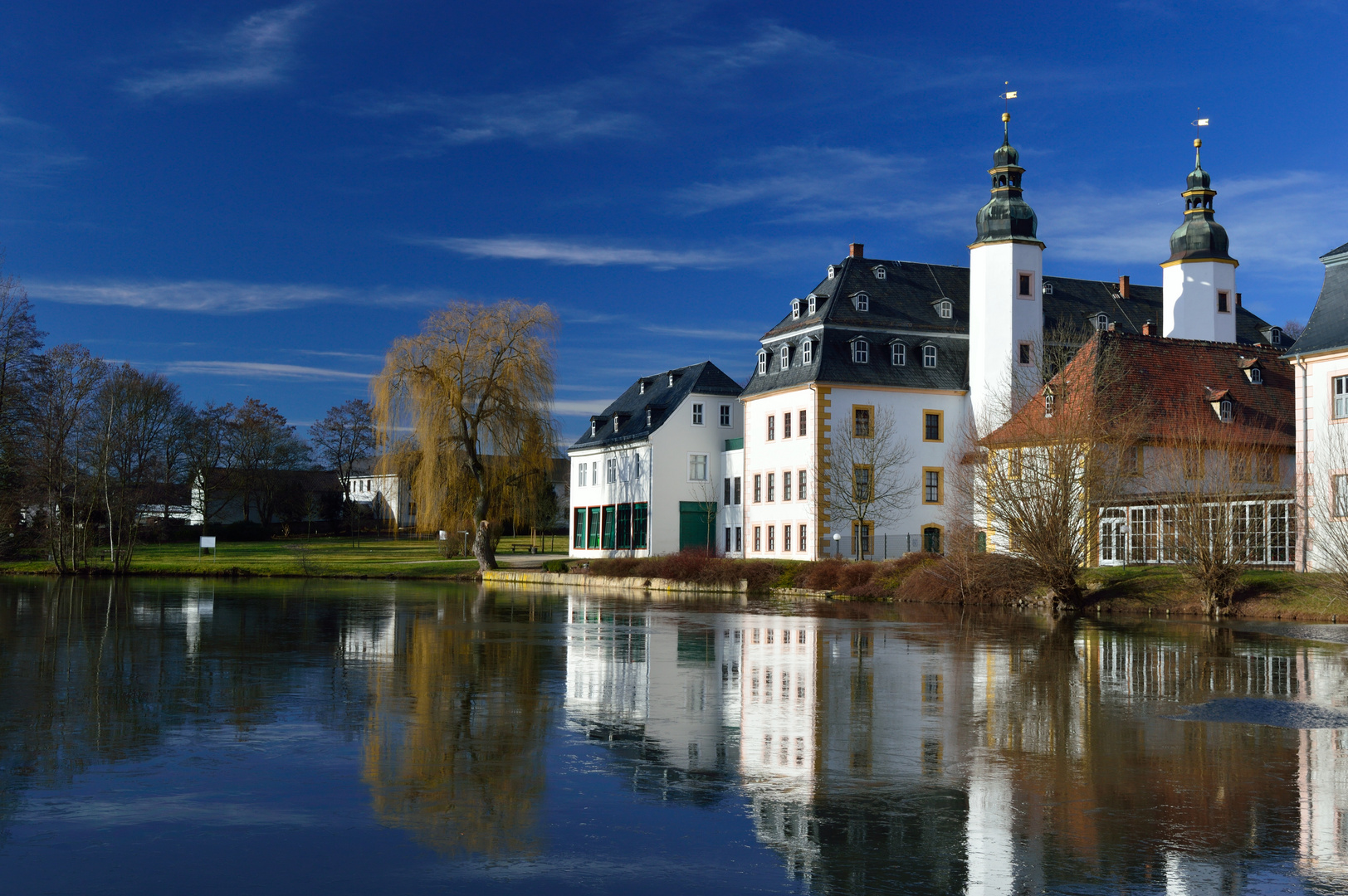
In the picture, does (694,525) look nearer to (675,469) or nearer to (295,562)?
(675,469)

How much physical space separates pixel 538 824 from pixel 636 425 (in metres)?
60.0

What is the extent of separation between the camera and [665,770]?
9.30 meters

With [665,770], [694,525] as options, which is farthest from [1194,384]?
[665,770]

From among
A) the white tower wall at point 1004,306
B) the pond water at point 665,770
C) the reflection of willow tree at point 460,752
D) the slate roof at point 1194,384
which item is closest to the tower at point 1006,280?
the white tower wall at point 1004,306

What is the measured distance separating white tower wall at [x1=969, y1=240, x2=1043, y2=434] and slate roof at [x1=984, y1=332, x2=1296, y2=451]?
25.4ft

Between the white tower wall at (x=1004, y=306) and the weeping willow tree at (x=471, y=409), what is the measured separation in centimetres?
1873

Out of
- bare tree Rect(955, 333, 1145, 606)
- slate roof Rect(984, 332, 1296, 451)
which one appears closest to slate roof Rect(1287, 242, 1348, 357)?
slate roof Rect(984, 332, 1296, 451)

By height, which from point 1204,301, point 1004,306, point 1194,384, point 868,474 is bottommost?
point 868,474

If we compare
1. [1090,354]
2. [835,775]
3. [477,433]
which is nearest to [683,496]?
[477,433]

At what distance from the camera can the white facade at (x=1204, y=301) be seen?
5594 cm

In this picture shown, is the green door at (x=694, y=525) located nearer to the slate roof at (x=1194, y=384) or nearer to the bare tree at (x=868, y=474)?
the bare tree at (x=868, y=474)

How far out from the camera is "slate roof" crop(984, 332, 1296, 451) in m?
41.2

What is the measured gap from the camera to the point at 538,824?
7465 millimetres

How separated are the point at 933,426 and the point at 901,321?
4903mm
